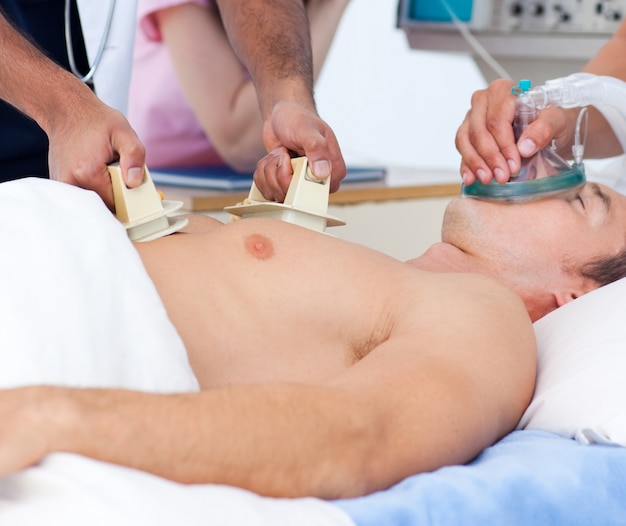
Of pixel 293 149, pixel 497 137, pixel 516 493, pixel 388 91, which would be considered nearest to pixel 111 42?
pixel 293 149

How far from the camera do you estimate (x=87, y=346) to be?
1.14 metres

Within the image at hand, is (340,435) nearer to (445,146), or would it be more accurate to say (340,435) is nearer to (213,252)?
(213,252)

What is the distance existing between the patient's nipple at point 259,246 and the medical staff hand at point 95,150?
20 cm

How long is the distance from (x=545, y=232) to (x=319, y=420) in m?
0.87

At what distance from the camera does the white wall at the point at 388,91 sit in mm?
3895

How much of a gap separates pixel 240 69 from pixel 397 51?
92 centimetres

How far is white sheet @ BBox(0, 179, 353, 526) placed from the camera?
0.87 metres

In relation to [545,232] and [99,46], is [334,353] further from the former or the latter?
[99,46]

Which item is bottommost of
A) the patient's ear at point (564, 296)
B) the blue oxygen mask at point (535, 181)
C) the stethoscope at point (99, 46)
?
the patient's ear at point (564, 296)

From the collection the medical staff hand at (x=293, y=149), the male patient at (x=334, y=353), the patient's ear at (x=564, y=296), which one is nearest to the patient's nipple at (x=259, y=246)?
the male patient at (x=334, y=353)

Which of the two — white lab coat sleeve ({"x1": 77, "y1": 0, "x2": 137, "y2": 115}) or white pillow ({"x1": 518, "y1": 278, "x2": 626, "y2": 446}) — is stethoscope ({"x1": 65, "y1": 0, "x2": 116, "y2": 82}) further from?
white pillow ({"x1": 518, "y1": 278, "x2": 626, "y2": 446})

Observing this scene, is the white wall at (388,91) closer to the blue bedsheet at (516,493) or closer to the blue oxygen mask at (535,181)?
the blue oxygen mask at (535,181)

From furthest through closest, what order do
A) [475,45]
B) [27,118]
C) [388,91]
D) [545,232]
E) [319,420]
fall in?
[388,91]
[475,45]
[27,118]
[545,232]
[319,420]

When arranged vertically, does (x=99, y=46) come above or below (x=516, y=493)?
above
